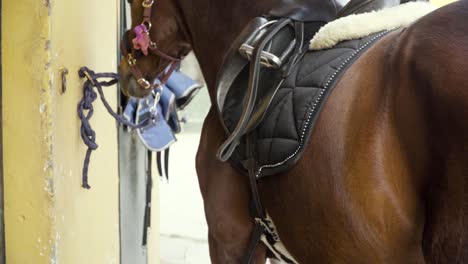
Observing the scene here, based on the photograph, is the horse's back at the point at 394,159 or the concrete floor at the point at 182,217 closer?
the horse's back at the point at 394,159

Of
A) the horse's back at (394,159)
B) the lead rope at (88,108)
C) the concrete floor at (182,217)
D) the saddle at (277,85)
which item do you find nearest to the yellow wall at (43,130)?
the lead rope at (88,108)

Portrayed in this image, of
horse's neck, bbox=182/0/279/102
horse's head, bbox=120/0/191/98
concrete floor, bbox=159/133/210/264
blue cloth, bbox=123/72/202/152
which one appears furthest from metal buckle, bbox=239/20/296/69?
concrete floor, bbox=159/133/210/264

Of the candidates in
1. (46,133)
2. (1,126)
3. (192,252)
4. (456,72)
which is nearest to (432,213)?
(456,72)

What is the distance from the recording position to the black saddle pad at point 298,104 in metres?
1.06

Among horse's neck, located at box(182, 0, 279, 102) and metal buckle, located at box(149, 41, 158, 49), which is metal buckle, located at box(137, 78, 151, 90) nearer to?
metal buckle, located at box(149, 41, 158, 49)

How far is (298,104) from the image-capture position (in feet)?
3.59

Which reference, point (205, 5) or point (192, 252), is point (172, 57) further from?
point (192, 252)

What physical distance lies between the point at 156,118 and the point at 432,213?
4.30 feet

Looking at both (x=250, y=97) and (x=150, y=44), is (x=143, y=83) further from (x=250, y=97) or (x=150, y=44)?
(x=250, y=97)

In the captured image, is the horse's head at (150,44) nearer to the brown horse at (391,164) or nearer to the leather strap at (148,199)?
the leather strap at (148,199)

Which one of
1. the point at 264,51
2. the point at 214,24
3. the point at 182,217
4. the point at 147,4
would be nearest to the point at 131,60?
the point at 147,4

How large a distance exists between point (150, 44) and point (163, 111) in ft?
1.69

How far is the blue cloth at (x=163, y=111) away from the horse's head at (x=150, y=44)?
0.23 meters

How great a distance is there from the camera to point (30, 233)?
1559 millimetres
